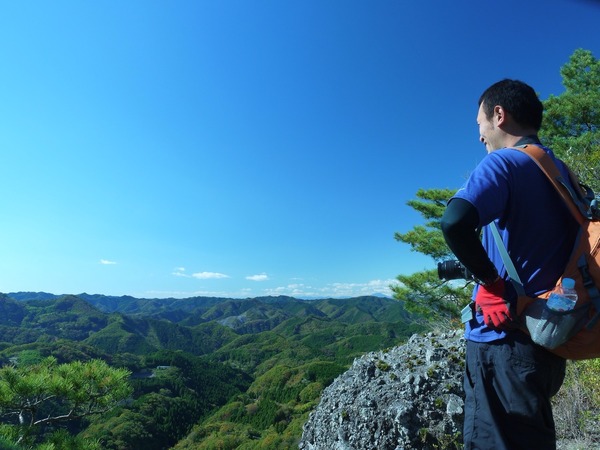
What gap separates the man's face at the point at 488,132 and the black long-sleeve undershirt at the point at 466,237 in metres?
0.44

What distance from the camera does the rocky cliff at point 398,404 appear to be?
3.15 metres

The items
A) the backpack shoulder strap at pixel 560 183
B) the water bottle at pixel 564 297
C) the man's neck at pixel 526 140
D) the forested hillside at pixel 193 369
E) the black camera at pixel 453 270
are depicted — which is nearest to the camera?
the water bottle at pixel 564 297

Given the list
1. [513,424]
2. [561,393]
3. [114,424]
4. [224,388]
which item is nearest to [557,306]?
[513,424]

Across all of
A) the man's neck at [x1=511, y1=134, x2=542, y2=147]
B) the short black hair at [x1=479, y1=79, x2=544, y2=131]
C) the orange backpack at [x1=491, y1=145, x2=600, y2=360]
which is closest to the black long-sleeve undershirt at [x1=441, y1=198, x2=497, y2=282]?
the orange backpack at [x1=491, y1=145, x2=600, y2=360]

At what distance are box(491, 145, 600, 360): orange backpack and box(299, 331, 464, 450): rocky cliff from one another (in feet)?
7.83

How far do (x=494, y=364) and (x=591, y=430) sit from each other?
3.39 m

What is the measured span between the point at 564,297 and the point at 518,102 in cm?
80

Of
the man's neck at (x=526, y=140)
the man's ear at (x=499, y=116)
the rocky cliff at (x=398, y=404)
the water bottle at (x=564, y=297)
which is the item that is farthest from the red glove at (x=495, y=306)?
the rocky cliff at (x=398, y=404)

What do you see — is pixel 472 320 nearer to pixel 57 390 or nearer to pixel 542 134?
pixel 57 390

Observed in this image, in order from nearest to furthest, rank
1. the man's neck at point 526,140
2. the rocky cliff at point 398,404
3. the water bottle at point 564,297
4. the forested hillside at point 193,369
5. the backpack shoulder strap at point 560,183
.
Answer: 1. the water bottle at point 564,297
2. the backpack shoulder strap at point 560,183
3. the man's neck at point 526,140
4. the rocky cliff at point 398,404
5. the forested hillside at point 193,369

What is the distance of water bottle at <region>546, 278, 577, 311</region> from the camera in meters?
1.13

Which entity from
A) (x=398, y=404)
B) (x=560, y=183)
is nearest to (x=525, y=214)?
(x=560, y=183)

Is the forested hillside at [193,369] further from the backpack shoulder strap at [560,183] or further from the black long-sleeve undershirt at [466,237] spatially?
the backpack shoulder strap at [560,183]

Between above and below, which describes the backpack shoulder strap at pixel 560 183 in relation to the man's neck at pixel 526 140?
below
